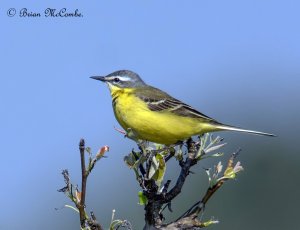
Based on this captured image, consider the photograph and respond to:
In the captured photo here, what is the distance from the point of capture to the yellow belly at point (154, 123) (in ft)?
26.2

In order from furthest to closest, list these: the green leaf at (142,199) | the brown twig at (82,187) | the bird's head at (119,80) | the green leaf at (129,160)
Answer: the bird's head at (119,80) → the green leaf at (129,160) → the green leaf at (142,199) → the brown twig at (82,187)

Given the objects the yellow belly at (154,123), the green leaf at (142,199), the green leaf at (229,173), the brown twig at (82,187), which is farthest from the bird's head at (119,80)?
the brown twig at (82,187)

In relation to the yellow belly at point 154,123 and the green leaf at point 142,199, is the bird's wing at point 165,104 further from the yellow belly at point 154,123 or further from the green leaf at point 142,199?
the green leaf at point 142,199

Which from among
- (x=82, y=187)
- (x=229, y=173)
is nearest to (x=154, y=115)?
(x=229, y=173)

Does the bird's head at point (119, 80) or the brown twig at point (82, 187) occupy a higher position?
the bird's head at point (119, 80)

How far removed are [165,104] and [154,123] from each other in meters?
0.61

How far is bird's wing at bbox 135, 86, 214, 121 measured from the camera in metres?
8.43

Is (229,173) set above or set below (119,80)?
below

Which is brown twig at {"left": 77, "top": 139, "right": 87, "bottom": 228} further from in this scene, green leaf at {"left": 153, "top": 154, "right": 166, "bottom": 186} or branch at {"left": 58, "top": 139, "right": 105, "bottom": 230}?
green leaf at {"left": 153, "top": 154, "right": 166, "bottom": 186}

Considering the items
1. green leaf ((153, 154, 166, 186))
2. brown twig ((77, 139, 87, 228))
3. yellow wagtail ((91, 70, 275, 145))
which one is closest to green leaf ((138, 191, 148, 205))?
green leaf ((153, 154, 166, 186))

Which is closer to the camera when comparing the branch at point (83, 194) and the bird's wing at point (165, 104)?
the branch at point (83, 194)

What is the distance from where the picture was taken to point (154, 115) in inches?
333

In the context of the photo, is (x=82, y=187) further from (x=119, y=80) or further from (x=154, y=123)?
(x=119, y=80)

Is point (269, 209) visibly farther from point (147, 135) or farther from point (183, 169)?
point (183, 169)
